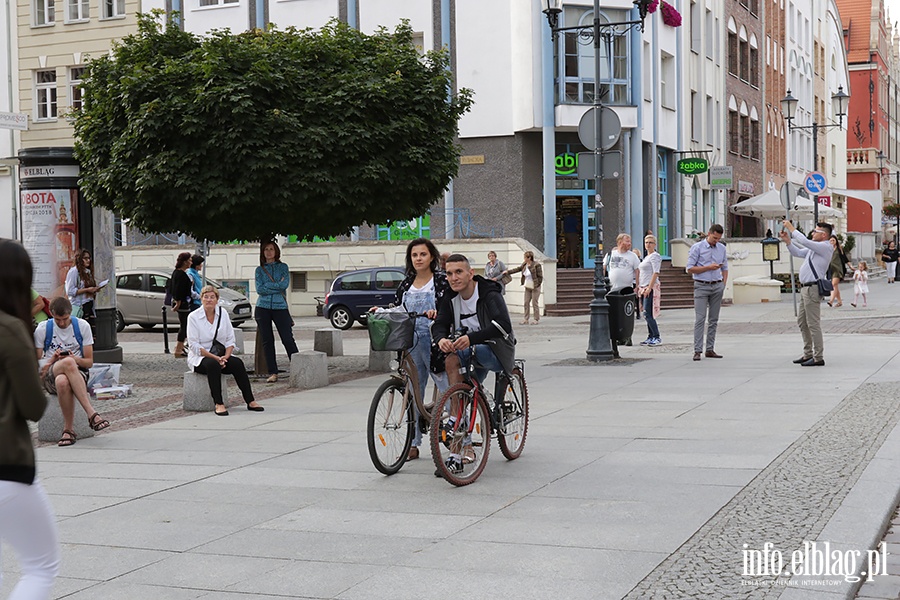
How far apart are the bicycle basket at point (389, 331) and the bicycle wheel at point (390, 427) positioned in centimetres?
26

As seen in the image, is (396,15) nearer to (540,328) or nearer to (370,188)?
(540,328)

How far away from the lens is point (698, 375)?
A: 1467 cm

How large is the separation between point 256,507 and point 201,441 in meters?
3.14

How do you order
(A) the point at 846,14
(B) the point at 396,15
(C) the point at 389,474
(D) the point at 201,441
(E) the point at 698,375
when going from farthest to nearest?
(A) the point at 846,14
(B) the point at 396,15
(E) the point at 698,375
(D) the point at 201,441
(C) the point at 389,474

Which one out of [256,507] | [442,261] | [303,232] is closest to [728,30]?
[303,232]

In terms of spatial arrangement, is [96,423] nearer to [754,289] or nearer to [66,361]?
[66,361]

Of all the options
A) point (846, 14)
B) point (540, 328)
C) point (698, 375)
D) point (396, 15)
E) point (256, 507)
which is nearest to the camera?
point (256, 507)

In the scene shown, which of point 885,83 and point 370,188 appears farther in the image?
point 885,83

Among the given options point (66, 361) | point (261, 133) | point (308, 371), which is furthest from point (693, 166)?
point (66, 361)

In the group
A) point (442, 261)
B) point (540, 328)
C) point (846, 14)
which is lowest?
point (540, 328)

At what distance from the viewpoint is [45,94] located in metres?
39.7

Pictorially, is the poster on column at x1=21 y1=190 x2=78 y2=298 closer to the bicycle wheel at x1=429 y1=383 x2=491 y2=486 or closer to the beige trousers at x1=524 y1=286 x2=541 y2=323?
the bicycle wheel at x1=429 y1=383 x2=491 y2=486

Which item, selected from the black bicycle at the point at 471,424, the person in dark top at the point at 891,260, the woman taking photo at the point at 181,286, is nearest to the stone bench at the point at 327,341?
the woman taking photo at the point at 181,286

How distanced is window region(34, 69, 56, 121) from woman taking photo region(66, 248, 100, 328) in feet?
76.7
